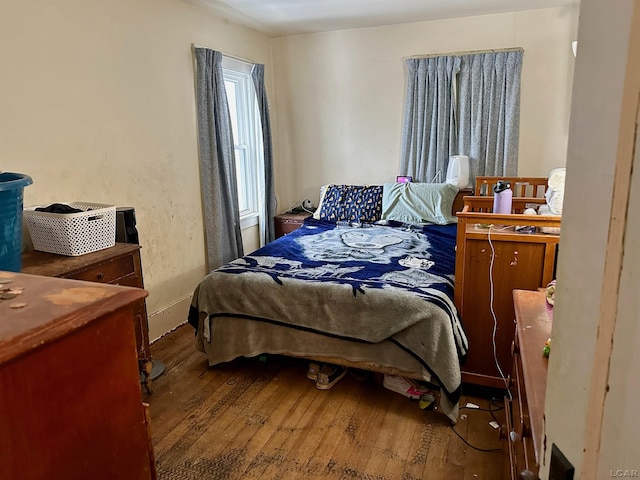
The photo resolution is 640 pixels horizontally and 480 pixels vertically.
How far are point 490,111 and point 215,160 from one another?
234cm

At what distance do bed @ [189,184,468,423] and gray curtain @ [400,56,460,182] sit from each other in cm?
107

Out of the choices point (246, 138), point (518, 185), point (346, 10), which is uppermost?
point (346, 10)

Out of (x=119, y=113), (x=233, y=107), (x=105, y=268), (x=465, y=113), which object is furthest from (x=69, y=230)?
(x=465, y=113)

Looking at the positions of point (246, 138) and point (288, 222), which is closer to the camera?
point (246, 138)

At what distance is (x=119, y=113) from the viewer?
282 cm

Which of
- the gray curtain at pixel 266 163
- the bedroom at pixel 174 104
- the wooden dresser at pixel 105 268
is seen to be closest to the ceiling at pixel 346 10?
the bedroom at pixel 174 104

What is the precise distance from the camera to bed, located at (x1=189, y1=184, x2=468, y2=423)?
224 cm

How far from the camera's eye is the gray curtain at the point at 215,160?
11.4 ft

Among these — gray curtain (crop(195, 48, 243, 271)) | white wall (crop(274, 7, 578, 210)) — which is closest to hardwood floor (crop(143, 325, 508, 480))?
gray curtain (crop(195, 48, 243, 271))

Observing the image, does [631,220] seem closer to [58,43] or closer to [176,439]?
[176,439]

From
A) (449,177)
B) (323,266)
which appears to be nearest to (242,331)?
(323,266)

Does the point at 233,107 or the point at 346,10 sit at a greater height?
the point at 346,10

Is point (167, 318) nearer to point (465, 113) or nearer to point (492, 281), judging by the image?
point (492, 281)

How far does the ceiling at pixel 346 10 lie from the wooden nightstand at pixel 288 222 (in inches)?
68.4
